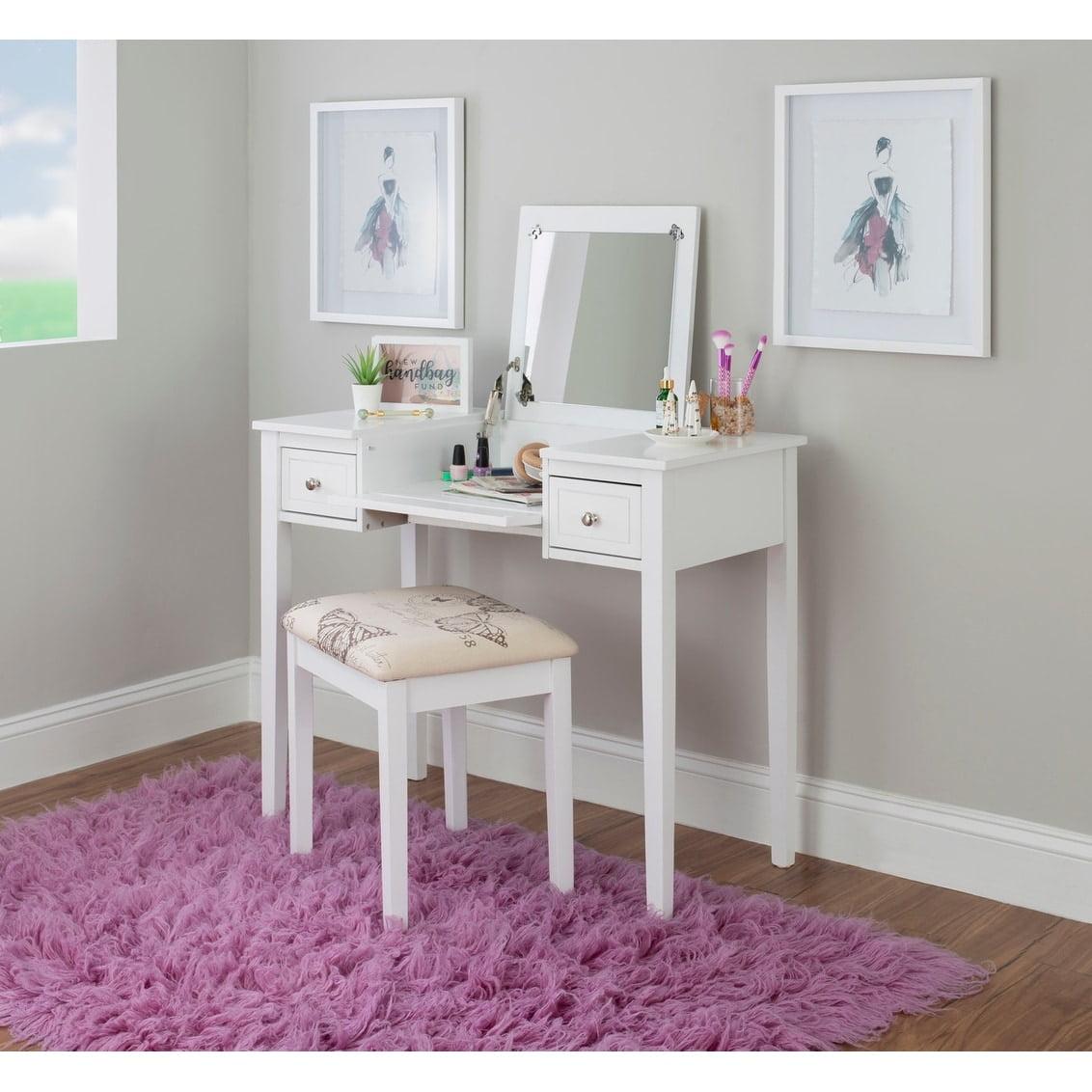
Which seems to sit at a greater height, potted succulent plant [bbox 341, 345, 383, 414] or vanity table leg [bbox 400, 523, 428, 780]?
potted succulent plant [bbox 341, 345, 383, 414]

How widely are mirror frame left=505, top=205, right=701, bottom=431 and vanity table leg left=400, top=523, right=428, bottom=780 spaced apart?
0.38 metres

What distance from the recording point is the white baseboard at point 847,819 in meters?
2.65

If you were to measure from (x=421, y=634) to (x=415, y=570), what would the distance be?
82cm

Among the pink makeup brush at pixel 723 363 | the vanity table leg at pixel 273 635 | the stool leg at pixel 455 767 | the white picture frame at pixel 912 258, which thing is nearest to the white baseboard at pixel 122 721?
the vanity table leg at pixel 273 635

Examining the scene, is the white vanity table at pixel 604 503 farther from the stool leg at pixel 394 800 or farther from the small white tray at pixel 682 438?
the stool leg at pixel 394 800

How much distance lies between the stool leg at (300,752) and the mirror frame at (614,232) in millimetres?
724

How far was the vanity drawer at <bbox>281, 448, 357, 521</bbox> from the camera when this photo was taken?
2.89 m

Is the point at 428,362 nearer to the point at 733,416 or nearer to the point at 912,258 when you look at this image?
the point at 733,416

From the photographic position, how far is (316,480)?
2922 mm

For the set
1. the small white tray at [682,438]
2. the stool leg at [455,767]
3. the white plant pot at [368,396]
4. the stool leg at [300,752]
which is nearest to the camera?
the small white tray at [682,438]

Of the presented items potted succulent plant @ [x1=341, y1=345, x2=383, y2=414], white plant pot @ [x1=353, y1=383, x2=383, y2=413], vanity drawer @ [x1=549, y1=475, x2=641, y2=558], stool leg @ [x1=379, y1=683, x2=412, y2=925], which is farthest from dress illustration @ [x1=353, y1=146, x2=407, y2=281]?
stool leg @ [x1=379, y1=683, x2=412, y2=925]

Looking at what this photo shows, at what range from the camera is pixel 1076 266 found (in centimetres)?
250

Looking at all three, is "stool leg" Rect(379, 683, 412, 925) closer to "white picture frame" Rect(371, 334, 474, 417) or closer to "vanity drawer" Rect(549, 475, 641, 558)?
"vanity drawer" Rect(549, 475, 641, 558)

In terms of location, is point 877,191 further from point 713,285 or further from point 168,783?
point 168,783
